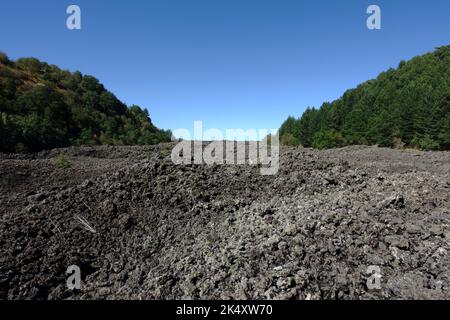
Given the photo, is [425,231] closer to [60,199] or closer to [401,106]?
[60,199]

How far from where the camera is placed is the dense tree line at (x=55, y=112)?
24.1m

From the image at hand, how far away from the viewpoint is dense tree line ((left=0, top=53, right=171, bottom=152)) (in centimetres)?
2411

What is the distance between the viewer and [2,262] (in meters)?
5.60

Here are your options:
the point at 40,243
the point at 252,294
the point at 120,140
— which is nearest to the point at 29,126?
the point at 120,140

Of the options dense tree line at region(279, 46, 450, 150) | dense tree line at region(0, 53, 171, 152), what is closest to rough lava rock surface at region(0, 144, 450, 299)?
dense tree line at region(0, 53, 171, 152)

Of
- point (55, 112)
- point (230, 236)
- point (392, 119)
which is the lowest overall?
point (230, 236)

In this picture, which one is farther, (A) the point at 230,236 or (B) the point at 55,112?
(B) the point at 55,112

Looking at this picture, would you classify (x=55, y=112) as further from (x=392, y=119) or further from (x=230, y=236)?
(x=392, y=119)

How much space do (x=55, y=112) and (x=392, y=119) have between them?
40739 mm

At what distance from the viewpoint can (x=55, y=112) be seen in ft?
110

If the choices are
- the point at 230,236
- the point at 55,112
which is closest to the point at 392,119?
the point at 55,112

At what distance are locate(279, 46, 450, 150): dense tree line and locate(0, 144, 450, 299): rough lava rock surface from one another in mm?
33442

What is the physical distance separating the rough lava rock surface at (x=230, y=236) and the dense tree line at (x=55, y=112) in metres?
17.0
